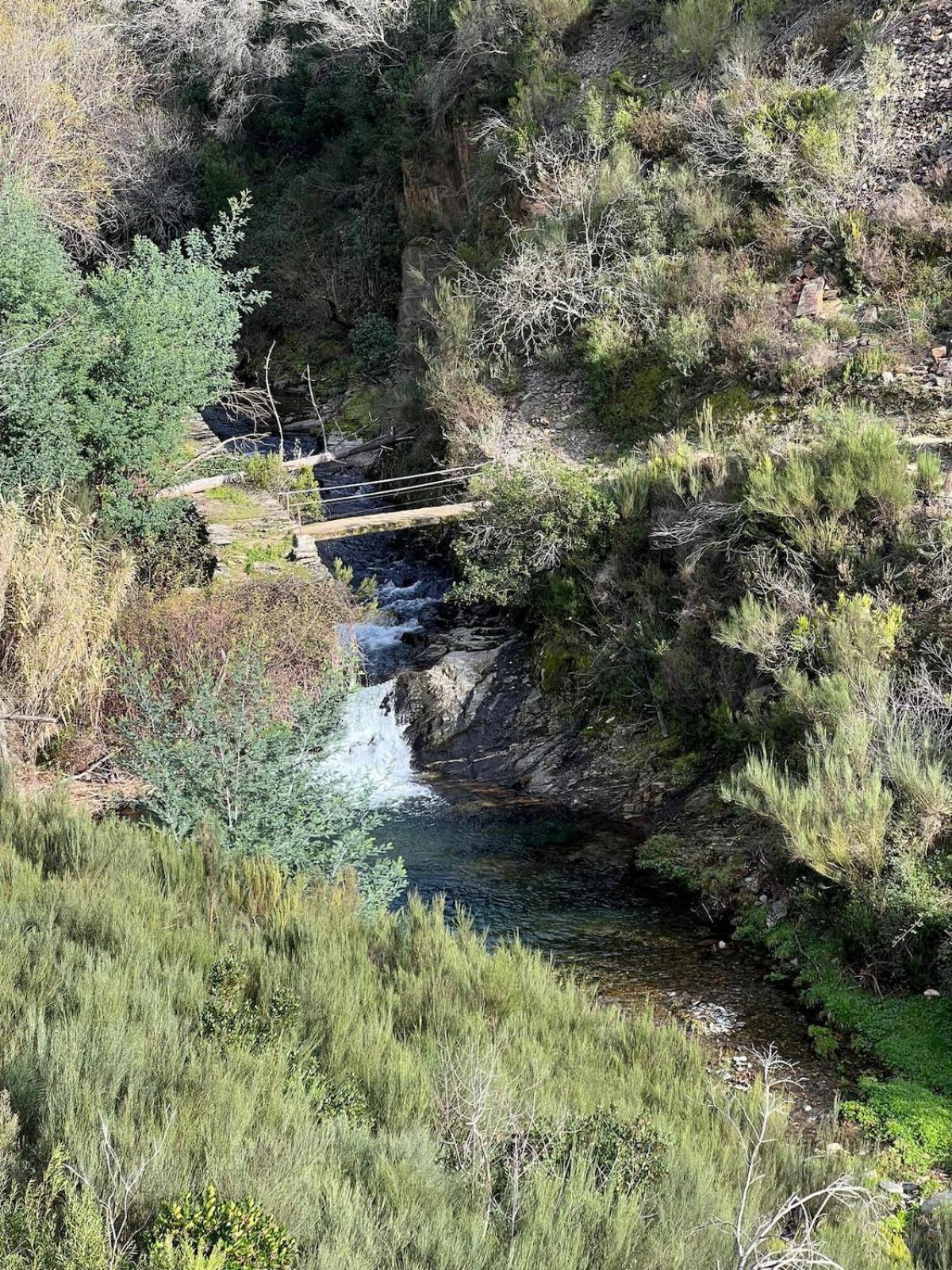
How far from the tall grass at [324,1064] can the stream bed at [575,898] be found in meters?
1.17

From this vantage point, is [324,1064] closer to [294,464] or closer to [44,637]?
[44,637]

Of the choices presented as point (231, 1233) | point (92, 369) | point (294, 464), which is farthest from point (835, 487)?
point (92, 369)

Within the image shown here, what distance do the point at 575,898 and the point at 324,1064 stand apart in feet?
15.1

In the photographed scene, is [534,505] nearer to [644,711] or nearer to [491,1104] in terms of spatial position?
[644,711]

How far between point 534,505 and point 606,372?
12.5 feet

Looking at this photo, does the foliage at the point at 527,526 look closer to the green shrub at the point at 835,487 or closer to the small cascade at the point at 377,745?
the small cascade at the point at 377,745

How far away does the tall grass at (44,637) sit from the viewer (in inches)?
368

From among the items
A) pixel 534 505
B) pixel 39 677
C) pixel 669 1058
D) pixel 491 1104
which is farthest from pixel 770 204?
pixel 491 1104

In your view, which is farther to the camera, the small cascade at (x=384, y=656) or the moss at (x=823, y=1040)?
the small cascade at (x=384, y=656)

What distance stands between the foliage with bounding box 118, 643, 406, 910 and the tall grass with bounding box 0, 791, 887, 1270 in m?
0.35

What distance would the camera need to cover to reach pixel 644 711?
36.0ft

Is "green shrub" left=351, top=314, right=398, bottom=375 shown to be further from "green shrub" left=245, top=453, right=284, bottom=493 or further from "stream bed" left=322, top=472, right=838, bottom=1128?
"stream bed" left=322, top=472, right=838, bottom=1128

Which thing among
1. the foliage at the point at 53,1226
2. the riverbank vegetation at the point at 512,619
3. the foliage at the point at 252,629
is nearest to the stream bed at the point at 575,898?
the riverbank vegetation at the point at 512,619

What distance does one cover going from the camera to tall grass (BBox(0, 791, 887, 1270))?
3039 millimetres
